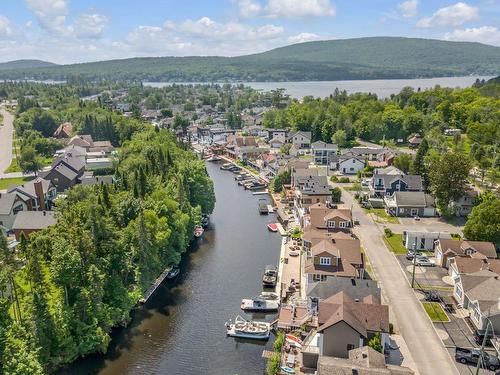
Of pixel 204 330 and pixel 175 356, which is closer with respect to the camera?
pixel 175 356

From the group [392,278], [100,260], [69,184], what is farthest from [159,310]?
[69,184]

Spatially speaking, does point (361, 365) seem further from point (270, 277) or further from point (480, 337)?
point (270, 277)

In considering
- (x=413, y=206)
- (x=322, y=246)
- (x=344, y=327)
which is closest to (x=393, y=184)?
(x=413, y=206)

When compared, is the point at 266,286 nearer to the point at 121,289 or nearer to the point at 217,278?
the point at 217,278

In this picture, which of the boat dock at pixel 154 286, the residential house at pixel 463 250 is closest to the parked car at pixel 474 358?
the residential house at pixel 463 250

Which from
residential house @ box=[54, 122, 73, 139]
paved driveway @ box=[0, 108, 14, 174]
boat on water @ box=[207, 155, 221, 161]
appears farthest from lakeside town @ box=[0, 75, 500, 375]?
residential house @ box=[54, 122, 73, 139]
